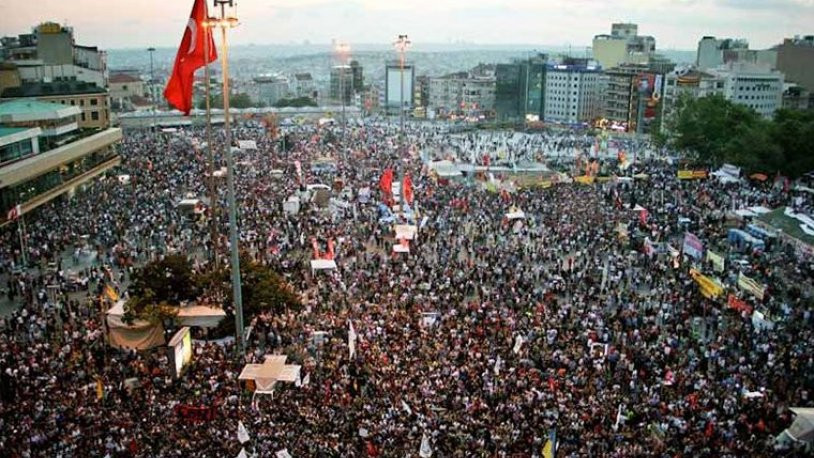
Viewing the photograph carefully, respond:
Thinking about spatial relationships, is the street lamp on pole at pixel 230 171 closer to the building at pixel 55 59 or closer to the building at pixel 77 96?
the building at pixel 77 96

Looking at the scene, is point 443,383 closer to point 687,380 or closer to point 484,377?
point 484,377

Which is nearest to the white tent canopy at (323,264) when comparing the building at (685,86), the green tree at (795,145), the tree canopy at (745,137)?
Result: the tree canopy at (745,137)

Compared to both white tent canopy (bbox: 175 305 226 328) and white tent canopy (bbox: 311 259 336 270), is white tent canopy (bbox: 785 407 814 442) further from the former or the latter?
white tent canopy (bbox: 311 259 336 270)

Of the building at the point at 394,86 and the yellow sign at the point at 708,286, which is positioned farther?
the building at the point at 394,86

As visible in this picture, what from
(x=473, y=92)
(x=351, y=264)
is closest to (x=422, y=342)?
(x=351, y=264)

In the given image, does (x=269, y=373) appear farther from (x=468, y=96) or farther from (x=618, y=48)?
(x=618, y=48)

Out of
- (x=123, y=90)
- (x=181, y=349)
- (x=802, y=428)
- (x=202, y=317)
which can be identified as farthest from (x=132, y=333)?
(x=123, y=90)

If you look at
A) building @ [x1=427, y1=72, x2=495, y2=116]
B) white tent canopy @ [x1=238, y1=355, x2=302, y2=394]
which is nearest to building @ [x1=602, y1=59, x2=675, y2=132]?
building @ [x1=427, y1=72, x2=495, y2=116]

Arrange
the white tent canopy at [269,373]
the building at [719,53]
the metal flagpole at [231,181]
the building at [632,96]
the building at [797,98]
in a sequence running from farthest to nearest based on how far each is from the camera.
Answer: the building at [719,53] < the building at [632,96] < the building at [797,98] < the metal flagpole at [231,181] < the white tent canopy at [269,373]
